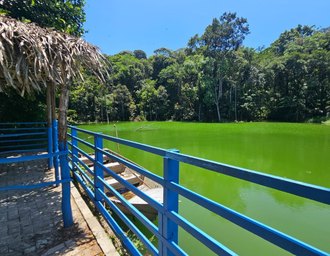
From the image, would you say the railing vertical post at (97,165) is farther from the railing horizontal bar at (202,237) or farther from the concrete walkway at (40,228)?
the railing horizontal bar at (202,237)

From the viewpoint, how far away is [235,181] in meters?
6.79

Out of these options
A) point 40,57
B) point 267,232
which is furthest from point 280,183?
point 40,57

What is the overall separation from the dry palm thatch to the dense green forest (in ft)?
76.7

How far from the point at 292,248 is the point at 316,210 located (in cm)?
497

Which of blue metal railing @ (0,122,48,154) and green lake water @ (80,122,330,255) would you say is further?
blue metal railing @ (0,122,48,154)

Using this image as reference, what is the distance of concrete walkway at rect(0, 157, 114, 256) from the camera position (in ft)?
7.56

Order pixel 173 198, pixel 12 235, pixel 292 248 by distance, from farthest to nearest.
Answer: pixel 12 235
pixel 173 198
pixel 292 248

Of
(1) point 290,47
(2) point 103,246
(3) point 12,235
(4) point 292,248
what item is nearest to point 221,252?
(4) point 292,248

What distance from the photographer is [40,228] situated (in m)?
2.69

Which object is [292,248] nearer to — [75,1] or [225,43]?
[75,1]

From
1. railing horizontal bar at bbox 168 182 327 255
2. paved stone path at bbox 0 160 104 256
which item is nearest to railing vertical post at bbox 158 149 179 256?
railing horizontal bar at bbox 168 182 327 255

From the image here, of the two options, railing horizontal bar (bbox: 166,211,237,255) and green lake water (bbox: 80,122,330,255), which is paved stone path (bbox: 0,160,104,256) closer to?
railing horizontal bar (bbox: 166,211,237,255)

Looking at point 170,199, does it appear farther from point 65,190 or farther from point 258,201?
point 258,201

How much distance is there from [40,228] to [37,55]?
69.0 inches
